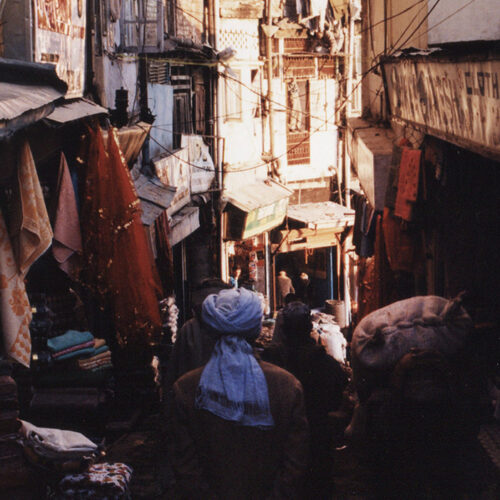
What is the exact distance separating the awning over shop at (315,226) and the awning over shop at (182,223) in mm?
7637

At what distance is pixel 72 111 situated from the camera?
6.85 m

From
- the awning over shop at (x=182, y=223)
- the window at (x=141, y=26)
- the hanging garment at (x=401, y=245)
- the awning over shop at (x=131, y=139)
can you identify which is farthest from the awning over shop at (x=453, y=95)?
the awning over shop at (x=182, y=223)

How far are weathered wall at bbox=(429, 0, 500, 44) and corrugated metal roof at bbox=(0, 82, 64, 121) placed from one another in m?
4.88

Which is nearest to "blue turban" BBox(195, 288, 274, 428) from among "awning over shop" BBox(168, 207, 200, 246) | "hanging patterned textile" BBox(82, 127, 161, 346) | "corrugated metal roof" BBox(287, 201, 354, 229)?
"hanging patterned textile" BBox(82, 127, 161, 346)

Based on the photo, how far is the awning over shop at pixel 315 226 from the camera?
80.4 ft

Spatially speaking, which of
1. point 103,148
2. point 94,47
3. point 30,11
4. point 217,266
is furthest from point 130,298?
point 217,266

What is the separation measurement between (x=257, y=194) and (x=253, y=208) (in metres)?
1.49

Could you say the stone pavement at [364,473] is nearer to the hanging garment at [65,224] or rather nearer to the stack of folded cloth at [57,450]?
the stack of folded cloth at [57,450]

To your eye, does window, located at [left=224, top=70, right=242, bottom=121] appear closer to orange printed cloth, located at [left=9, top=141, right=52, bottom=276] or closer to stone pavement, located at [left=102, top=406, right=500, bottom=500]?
stone pavement, located at [left=102, top=406, right=500, bottom=500]

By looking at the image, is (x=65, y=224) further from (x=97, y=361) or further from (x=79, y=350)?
(x=97, y=361)

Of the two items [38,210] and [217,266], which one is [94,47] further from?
[217,266]

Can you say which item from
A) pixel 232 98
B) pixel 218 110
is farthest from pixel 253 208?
pixel 232 98

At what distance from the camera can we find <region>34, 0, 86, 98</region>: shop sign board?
23.5 ft

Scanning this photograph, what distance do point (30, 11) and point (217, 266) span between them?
14963mm
